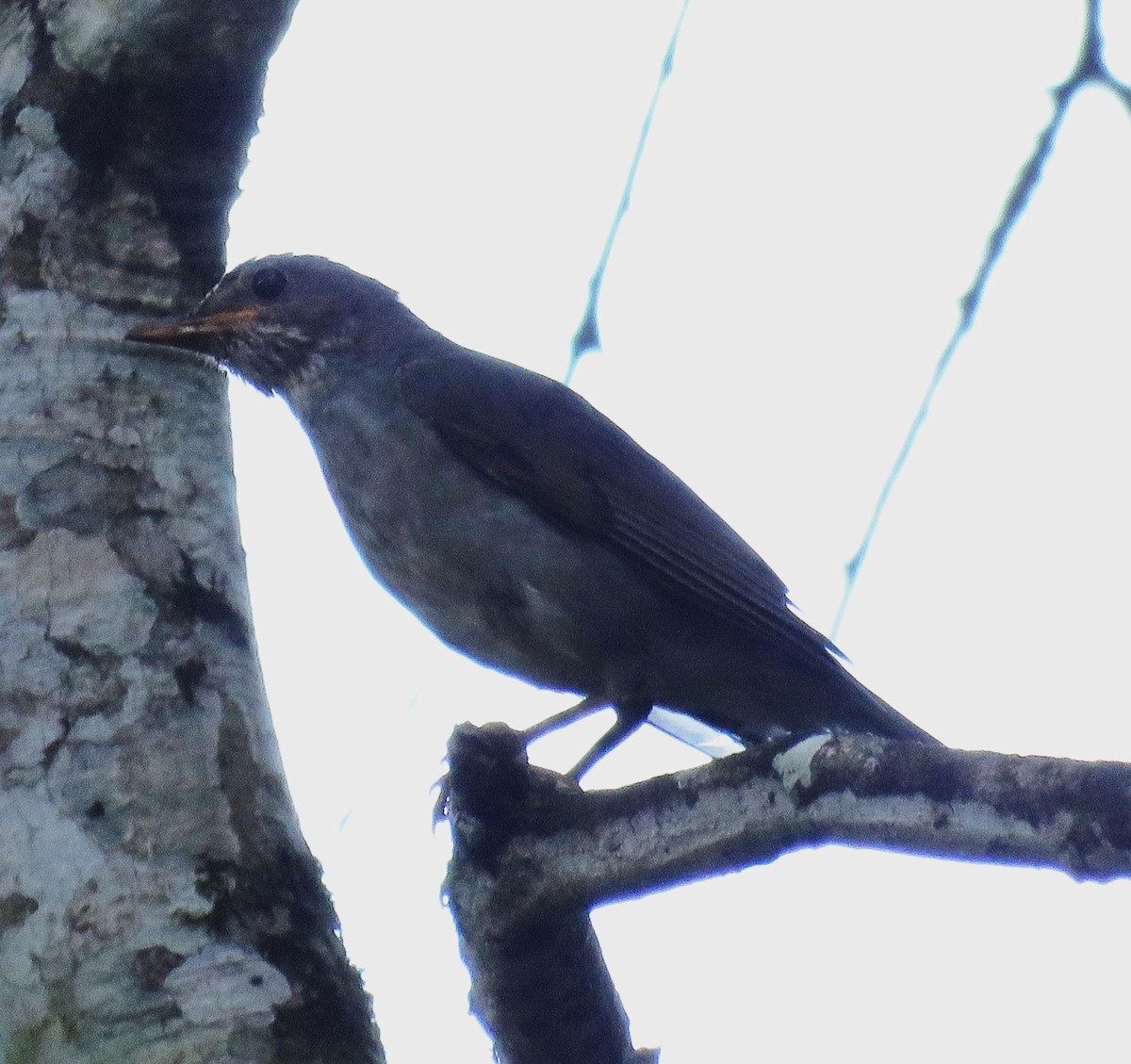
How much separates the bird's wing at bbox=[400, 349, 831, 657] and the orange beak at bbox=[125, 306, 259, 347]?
0.59 m

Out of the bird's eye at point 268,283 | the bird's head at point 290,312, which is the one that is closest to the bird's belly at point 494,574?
the bird's head at point 290,312

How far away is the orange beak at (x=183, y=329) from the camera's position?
4.58 meters

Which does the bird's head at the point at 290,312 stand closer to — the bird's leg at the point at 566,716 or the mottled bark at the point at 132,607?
the mottled bark at the point at 132,607

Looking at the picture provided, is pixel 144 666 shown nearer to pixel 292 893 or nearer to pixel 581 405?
pixel 292 893

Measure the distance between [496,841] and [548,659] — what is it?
1523 millimetres

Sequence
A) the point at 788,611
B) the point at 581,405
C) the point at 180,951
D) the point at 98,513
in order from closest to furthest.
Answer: the point at 180,951 < the point at 98,513 < the point at 788,611 < the point at 581,405

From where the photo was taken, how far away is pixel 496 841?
364cm

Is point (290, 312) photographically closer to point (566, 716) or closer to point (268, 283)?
point (268, 283)

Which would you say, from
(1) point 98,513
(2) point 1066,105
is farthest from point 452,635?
(2) point 1066,105

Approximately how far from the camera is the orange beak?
15.0 ft

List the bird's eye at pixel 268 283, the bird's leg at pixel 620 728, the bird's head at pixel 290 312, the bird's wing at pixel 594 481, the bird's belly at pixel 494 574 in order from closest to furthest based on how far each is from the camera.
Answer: the bird's belly at pixel 494 574
the bird's leg at pixel 620 728
the bird's wing at pixel 594 481
the bird's head at pixel 290 312
the bird's eye at pixel 268 283

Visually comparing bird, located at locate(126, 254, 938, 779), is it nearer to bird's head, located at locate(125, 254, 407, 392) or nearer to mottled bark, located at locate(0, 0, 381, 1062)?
bird's head, located at locate(125, 254, 407, 392)

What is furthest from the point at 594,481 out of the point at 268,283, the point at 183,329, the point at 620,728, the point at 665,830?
the point at 665,830

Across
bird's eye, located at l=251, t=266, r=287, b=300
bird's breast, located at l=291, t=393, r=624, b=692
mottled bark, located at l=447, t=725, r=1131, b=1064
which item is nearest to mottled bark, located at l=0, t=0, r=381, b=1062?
mottled bark, located at l=447, t=725, r=1131, b=1064
